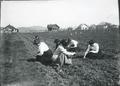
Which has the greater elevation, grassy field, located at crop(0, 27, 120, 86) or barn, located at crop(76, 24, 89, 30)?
barn, located at crop(76, 24, 89, 30)

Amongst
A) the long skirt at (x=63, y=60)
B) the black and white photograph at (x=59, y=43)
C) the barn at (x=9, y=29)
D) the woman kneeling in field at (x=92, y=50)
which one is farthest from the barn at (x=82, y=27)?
the barn at (x=9, y=29)

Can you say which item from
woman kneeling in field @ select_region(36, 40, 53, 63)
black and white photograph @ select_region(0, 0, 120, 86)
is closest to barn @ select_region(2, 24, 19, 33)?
black and white photograph @ select_region(0, 0, 120, 86)

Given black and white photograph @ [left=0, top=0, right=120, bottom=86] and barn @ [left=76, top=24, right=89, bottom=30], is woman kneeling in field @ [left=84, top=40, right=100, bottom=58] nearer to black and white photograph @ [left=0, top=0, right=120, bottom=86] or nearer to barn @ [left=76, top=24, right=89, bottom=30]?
black and white photograph @ [left=0, top=0, right=120, bottom=86]

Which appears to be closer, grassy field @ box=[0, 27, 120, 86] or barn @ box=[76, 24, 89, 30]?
grassy field @ box=[0, 27, 120, 86]

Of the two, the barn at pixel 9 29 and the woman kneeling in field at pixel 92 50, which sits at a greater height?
the barn at pixel 9 29

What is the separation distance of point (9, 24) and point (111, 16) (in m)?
1.27

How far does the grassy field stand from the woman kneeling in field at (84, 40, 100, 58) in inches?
2.1

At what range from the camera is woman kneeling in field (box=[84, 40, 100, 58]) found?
2.54 meters

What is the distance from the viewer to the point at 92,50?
255cm

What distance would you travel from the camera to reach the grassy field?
2395 mm

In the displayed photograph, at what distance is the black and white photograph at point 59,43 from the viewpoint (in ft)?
7.93

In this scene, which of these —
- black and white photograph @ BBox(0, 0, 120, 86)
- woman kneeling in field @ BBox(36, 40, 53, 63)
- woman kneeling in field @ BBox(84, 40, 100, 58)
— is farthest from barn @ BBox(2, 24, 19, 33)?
woman kneeling in field @ BBox(84, 40, 100, 58)

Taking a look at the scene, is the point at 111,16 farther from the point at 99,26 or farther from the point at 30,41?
the point at 30,41

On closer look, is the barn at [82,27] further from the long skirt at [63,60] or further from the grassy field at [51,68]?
the long skirt at [63,60]
